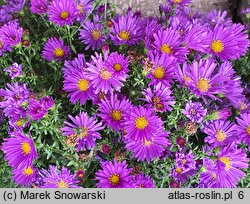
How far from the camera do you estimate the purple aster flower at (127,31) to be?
129 centimetres

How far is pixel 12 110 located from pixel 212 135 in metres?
0.64

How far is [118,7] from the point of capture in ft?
6.28

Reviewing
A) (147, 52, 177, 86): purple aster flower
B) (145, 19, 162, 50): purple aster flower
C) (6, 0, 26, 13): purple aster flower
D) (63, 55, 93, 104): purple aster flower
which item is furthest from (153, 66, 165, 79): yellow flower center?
(6, 0, 26, 13): purple aster flower

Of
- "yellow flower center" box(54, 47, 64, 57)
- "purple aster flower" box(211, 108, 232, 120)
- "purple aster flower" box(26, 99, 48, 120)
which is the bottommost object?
"purple aster flower" box(26, 99, 48, 120)

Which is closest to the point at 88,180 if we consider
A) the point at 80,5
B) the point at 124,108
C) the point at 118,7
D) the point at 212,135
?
the point at 124,108

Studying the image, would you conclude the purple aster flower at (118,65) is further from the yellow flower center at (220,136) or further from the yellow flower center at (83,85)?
the yellow flower center at (220,136)

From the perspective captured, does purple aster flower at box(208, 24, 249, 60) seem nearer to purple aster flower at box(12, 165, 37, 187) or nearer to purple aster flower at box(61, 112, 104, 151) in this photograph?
purple aster flower at box(61, 112, 104, 151)

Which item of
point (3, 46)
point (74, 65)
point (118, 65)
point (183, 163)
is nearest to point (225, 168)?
point (183, 163)

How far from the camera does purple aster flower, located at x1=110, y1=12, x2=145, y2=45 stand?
4.24ft

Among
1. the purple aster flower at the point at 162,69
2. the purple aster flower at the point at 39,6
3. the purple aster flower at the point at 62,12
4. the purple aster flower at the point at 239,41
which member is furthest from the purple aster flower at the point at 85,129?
the purple aster flower at the point at 239,41

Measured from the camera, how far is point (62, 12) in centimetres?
125

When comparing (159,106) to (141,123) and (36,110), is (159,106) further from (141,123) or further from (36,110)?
(36,110)

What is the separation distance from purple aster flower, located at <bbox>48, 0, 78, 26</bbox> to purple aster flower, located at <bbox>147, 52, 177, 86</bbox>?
0.30 m
